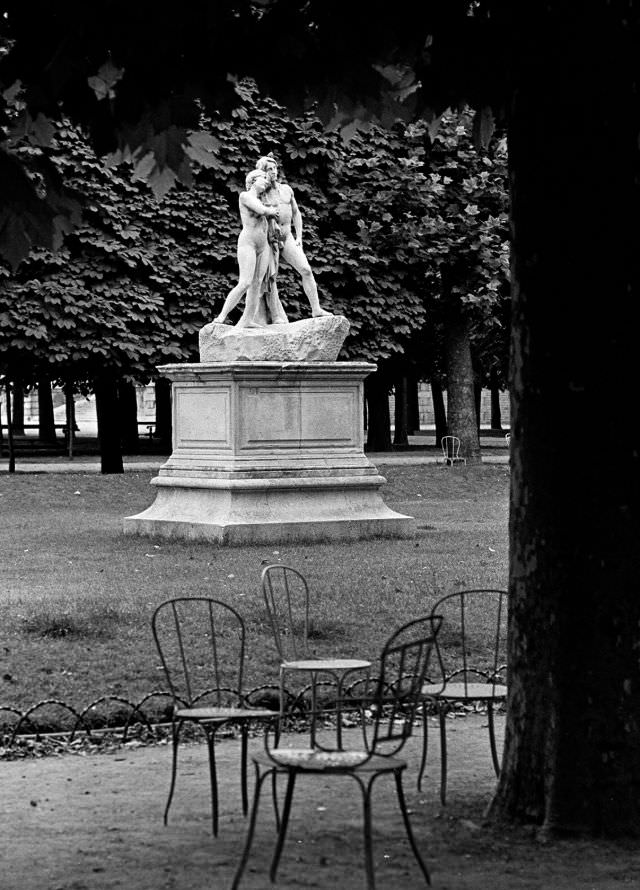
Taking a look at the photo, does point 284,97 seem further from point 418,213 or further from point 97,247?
point 418,213

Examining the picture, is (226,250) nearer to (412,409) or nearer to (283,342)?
(283,342)

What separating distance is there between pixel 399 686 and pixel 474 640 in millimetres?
5362

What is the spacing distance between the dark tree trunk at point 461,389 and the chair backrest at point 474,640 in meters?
21.0

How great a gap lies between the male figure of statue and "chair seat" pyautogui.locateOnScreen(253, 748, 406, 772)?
1394 centimetres

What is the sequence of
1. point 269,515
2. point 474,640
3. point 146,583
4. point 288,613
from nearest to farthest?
point 288,613 → point 474,640 → point 146,583 → point 269,515

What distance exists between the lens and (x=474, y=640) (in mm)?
12078

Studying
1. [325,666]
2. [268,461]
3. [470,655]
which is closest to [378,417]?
[268,461]

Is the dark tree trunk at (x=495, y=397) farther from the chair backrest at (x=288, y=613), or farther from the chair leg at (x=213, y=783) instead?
the chair leg at (x=213, y=783)

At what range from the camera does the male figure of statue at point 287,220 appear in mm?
19906

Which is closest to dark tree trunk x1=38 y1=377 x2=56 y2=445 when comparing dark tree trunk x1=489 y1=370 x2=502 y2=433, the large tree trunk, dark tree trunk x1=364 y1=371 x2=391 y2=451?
dark tree trunk x1=364 y1=371 x2=391 y2=451

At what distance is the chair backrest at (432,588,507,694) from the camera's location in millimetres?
10914

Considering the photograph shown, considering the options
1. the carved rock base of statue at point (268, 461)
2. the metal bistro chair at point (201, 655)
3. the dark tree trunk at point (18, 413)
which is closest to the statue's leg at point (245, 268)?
the carved rock base of statue at point (268, 461)

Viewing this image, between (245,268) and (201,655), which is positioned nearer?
(201,655)

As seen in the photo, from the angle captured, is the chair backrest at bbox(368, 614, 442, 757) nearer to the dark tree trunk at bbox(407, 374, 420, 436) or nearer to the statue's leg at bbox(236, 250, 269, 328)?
the statue's leg at bbox(236, 250, 269, 328)
